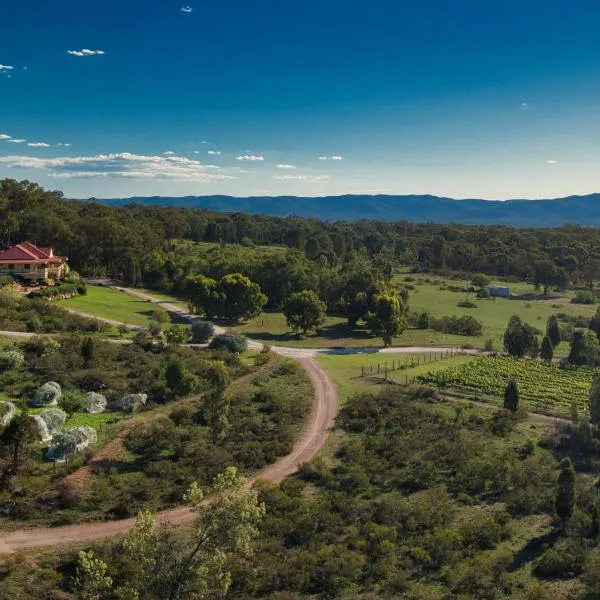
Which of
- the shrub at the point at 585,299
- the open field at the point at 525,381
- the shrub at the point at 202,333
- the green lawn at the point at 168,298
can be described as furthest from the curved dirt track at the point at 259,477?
the shrub at the point at 585,299

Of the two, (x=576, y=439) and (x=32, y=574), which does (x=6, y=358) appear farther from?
(x=576, y=439)

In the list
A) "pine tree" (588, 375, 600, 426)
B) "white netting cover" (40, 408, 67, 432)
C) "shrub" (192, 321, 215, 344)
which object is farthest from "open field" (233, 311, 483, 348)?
"white netting cover" (40, 408, 67, 432)

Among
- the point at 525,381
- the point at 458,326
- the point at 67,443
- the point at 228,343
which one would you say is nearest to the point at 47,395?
the point at 67,443

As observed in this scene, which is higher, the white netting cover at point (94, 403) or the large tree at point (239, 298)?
the large tree at point (239, 298)

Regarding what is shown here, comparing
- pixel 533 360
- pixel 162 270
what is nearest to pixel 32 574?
pixel 533 360

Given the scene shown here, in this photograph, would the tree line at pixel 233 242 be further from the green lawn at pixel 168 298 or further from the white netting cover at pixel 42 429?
the white netting cover at pixel 42 429

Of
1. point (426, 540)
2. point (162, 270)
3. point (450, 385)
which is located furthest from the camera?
point (162, 270)
